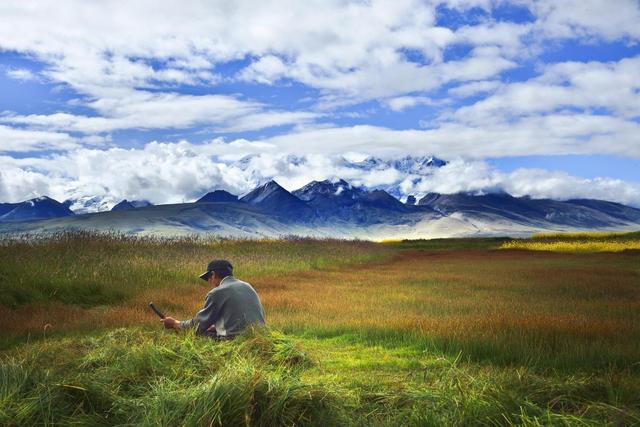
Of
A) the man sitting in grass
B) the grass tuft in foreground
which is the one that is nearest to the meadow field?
the grass tuft in foreground

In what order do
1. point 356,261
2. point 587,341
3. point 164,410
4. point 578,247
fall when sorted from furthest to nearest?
point 578,247
point 356,261
point 587,341
point 164,410

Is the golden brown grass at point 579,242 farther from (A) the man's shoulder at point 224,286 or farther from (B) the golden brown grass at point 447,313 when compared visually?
(A) the man's shoulder at point 224,286

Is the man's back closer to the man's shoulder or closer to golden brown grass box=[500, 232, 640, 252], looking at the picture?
the man's shoulder

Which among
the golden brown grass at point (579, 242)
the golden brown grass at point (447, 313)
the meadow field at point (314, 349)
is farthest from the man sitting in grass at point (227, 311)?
the golden brown grass at point (579, 242)

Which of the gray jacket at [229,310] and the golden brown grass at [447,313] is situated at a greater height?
the gray jacket at [229,310]

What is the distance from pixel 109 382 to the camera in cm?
658

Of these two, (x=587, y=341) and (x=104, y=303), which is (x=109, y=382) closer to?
(x=587, y=341)

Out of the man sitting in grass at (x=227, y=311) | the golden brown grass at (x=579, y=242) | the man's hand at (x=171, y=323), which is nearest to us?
the man sitting in grass at (x=227, y=311)

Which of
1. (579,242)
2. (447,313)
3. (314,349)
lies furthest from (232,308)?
(579,242)

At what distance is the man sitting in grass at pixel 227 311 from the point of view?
9555 mm

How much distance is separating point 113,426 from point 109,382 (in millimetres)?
1321

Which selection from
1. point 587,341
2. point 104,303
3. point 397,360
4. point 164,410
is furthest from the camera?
point 104,303

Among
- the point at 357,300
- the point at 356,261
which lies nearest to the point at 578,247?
the point at 356,261

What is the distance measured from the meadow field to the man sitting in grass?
481 millimetres
